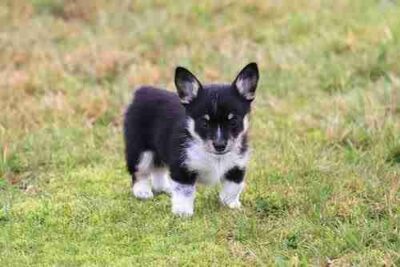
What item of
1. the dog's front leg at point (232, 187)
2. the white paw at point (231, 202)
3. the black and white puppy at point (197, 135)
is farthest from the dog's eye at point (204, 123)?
the white paw at point (231, 202)

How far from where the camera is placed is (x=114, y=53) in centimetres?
1180

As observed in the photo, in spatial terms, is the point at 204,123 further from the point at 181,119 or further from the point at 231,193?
the point at 231,193

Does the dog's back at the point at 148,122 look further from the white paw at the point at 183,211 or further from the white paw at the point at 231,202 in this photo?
the white paw at the point at 231,202

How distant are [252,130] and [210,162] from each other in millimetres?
2699

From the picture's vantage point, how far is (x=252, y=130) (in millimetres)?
9234

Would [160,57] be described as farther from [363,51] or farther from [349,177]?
[349,177]

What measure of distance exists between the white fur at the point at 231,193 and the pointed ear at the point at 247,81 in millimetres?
725

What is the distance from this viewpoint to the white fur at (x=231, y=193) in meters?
6.81

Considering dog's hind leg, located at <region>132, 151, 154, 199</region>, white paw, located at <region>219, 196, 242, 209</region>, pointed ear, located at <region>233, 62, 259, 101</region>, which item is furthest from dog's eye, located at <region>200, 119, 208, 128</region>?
dog's hind leg, located at <region>132, 151, 154, 199</region>

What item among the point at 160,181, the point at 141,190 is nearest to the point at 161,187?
the point at 160,181

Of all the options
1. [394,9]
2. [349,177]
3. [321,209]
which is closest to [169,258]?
[321,209]

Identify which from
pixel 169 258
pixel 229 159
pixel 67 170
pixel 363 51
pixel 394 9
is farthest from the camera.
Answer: pixel 394 9

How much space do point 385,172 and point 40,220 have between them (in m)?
3.10

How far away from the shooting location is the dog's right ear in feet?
21.3
